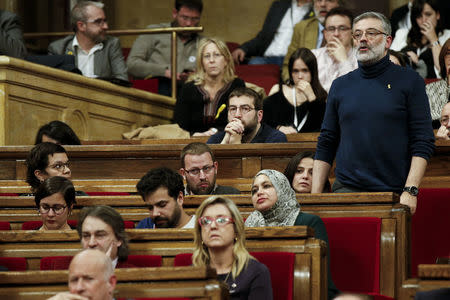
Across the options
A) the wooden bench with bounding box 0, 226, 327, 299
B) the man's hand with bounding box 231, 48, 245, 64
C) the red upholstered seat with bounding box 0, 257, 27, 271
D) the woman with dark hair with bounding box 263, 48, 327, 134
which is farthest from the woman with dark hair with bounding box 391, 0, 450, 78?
the red upholstered seat with bounding box 0, 257, 27, 271

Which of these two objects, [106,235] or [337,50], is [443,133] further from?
[106,235]

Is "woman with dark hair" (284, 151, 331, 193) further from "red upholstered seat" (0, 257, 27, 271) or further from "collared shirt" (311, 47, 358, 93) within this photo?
"collared shirt" (311, 47, 358, 93)

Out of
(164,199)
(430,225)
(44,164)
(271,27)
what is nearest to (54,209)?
(164,199)

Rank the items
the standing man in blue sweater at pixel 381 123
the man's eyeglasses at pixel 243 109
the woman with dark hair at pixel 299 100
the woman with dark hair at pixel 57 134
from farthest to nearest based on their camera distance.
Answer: the woman with dark hair at pixel 299 100, the woman with dark hair at pixel 57 134, the man's eyeglasses at pixel 243 109, the standing man in blue sweater at pixel 381 123

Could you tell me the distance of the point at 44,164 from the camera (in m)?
3.51

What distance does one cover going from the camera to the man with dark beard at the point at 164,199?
2.99 meters

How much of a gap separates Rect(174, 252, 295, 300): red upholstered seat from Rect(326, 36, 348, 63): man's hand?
2101 millimetres

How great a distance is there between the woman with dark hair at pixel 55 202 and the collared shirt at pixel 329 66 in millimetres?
1751

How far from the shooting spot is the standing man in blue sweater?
2951 mm

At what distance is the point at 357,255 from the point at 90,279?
97 centimetres

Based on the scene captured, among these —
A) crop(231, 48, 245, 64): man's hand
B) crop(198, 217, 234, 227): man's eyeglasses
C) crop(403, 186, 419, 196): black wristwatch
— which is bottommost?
crop(198, 217, 234, 227): man's eyeglasses

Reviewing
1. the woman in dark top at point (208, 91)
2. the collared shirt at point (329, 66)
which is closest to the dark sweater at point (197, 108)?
the woman in dark top at point (208, 91)

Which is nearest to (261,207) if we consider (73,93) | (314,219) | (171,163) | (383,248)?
(314,219)

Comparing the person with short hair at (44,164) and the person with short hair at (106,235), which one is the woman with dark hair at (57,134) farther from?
the person with short hair at (106,235)
